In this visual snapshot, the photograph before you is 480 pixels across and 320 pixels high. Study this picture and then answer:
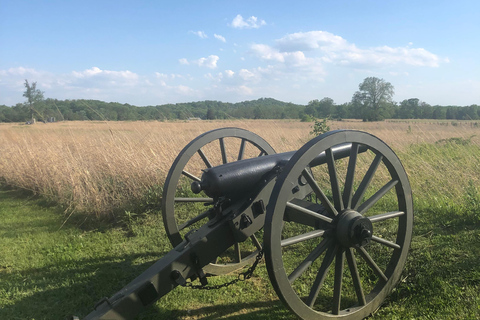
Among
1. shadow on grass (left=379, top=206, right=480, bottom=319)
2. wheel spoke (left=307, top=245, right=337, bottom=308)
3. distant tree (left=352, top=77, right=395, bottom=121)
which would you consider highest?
distant tree (left=352, top=77, right=395, bottom=121)

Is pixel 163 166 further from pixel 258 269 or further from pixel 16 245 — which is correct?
pixel 258 269

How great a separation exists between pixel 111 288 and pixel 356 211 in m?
2.68

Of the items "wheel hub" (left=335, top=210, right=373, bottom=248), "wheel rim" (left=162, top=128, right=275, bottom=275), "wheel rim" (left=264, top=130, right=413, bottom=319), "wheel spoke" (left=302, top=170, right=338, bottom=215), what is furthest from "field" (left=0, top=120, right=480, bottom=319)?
"wheel spoke" (left=302, top=170, right=338, bottom=215)

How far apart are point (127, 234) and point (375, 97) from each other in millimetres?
41239

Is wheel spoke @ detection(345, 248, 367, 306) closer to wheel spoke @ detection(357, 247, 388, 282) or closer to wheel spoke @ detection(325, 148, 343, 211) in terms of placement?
wheel spoke @ detection(357, 247, 388, 282)

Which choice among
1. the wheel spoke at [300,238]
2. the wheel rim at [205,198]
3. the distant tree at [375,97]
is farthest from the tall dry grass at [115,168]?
the distant tree at [375,97]

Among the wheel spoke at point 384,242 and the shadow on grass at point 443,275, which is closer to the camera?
the wheel spoke at point 384,242

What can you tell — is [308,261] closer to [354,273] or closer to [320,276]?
[320,276]

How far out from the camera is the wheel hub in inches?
99.9

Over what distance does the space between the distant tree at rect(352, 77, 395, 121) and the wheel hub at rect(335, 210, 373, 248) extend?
39113 millimetres

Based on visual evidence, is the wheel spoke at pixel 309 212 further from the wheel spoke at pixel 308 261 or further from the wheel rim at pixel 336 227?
the wheel spoke at pixel 308 261

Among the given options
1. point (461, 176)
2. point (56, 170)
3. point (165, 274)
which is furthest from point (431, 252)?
point (56, 170)

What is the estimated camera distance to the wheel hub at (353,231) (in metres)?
2.54

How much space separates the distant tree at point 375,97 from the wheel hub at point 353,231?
39113mm
